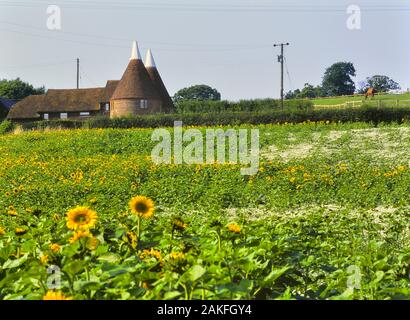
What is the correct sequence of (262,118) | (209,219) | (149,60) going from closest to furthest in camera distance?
1. (209,219)
2. (262,118)
3. (149,60)

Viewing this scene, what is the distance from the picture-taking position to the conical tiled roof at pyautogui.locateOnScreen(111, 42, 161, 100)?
35531 millimetres

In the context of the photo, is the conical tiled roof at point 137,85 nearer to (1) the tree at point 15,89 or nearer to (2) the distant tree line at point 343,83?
(2) the distant tree line at point 343,83

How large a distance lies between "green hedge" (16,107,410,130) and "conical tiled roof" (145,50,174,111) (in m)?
12.4

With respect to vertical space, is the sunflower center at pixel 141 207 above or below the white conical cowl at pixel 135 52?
below

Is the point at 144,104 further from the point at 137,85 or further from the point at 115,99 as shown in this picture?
the point at 115,99

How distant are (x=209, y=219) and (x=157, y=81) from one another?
34113mm

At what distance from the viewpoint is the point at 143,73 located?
1415 inches

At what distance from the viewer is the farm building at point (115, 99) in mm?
35625

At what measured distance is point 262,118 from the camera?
23766 mm

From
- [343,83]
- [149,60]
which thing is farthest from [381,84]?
[149,60]

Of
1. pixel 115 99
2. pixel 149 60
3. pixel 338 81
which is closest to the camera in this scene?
pixel 115 99

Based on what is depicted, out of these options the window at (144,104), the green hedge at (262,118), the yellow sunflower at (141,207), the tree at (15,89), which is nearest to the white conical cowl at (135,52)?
the window at (144,104)

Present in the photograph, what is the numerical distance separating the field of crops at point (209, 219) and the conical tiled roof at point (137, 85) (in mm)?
14725

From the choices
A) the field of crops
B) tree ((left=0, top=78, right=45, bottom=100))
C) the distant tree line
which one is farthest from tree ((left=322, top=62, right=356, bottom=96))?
tree ((left=0, top=78, right=45, bottom=100))
